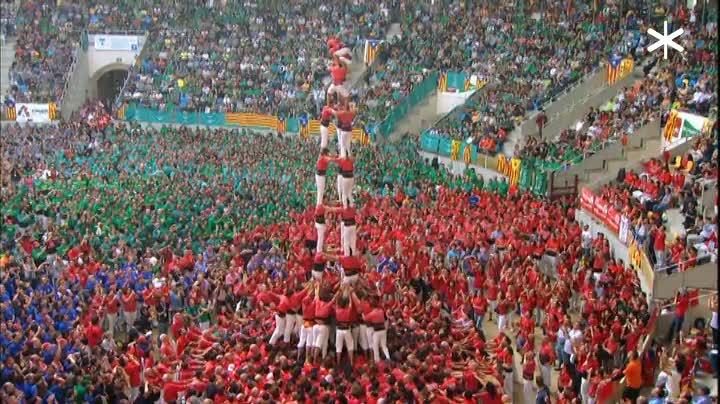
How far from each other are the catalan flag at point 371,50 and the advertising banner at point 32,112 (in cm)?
1446

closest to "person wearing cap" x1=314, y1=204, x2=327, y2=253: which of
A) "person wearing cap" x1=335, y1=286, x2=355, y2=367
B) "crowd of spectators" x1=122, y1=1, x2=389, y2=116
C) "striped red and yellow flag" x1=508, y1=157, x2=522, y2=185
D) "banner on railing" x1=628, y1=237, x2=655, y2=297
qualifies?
"person wearing cap" x1=335, y1=286, x2=355, y2=367

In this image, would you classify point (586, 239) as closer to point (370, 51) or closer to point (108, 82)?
point (370, 51)

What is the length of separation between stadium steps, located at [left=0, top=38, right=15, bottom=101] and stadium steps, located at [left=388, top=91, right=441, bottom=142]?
19518mm

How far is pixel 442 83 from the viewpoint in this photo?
38.5 metres

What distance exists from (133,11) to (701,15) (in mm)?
28153

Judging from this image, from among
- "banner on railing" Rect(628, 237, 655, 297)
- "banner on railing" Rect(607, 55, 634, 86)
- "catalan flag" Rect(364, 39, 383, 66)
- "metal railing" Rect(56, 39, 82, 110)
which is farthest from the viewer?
"metal railing" Rect(56, 39, 82, 110)

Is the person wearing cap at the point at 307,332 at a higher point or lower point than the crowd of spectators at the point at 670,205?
lower

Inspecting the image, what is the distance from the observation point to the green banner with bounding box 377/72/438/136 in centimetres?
3650

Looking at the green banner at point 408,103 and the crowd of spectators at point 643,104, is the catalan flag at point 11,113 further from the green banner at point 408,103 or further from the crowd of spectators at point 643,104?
the crowd of spectators at point 643,104

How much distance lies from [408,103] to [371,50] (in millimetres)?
5406

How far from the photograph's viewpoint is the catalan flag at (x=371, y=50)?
41.9 meters

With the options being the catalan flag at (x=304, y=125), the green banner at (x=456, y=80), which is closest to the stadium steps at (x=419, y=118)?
the green banner at (x=456, y=80)

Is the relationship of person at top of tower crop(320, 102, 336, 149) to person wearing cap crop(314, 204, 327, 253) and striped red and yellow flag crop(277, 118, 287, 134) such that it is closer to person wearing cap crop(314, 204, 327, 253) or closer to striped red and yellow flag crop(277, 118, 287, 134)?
person wearing cap crop(314, 204, 327, 253)

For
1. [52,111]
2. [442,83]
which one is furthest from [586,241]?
[52,111]
